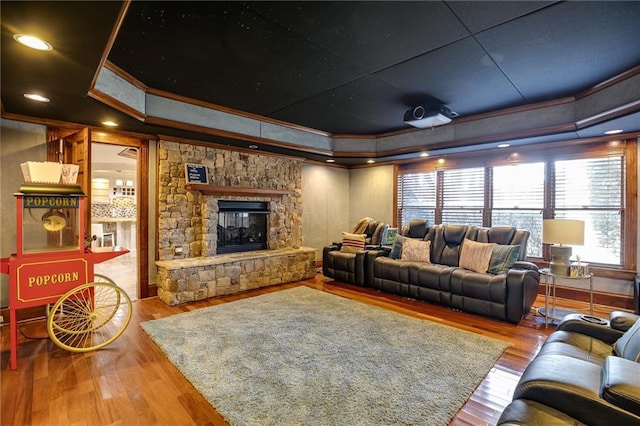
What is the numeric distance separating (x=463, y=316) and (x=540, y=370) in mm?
2441

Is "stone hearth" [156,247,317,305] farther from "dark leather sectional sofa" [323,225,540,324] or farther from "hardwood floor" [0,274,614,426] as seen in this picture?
"hardwood floor" [0,274,614,426]

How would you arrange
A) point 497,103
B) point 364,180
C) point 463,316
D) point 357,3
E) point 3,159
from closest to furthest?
point 357,3, point 3,159, point 463,316, point 497,103, point 364,180

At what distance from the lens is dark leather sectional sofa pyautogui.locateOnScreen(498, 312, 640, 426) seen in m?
1.26

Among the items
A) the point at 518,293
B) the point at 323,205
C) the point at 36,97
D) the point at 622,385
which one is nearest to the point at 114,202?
the point at 323,205

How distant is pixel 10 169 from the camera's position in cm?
358

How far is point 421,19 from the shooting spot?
2307 millimetres

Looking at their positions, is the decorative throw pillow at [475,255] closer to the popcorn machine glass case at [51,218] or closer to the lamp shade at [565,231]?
the lamp shade at [565,231]

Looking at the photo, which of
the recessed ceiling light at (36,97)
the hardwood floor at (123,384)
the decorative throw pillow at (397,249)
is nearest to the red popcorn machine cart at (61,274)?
the hardwood floor at (123,384)

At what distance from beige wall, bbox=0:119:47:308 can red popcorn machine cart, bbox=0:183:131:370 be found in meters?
0.38

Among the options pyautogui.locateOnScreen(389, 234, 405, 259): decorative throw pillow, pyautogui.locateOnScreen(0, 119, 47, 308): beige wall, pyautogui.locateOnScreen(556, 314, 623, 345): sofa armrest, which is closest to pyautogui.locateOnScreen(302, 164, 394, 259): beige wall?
pyautogui.locateOnScreen(389, 234, 405, 259): decorative throw pillow

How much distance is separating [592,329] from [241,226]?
4956mm

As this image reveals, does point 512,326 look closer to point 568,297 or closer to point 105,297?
point 568,297

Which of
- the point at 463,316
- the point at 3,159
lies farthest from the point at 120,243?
the point at 463,316

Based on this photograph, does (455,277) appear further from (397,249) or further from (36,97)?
(36,97)
